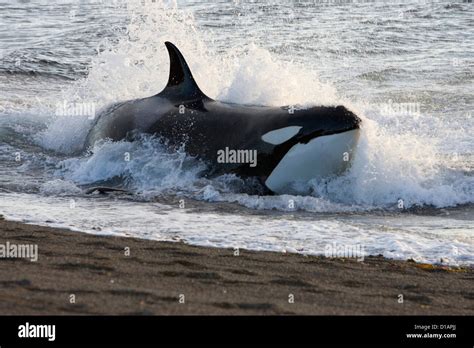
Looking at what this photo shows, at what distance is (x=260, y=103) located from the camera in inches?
526

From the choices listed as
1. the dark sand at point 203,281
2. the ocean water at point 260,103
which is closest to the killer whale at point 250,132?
the ocean water at point 260,103

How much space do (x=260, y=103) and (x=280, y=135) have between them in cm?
177

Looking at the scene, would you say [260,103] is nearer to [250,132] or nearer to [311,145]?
[250,132]

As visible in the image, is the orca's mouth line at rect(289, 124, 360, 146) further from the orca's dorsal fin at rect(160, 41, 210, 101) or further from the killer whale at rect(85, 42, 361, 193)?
the orca's dorsal fin at rect(160, 41, 210, 101)

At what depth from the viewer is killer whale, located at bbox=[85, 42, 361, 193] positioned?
11445 millimetres

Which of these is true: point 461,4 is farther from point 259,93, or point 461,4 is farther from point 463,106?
point 259,93

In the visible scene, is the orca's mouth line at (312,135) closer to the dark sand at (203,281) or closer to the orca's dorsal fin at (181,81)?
the orca's dorsal fin at (181,81)

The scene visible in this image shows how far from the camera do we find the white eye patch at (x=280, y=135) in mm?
11609

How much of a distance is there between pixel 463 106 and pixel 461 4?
17796mm

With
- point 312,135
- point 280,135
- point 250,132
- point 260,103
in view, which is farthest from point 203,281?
point 260,103

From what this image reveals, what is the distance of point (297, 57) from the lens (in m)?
27.1

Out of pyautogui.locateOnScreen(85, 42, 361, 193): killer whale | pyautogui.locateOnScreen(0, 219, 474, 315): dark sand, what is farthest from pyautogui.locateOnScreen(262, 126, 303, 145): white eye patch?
pyautogui.locateOnScreen(0, 219, 474, 315): dark sand

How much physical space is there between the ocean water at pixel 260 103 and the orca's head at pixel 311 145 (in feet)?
0.83

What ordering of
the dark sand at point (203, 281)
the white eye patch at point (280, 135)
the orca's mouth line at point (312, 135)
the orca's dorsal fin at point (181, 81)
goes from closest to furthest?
the dark sand at point (203, 281)
the orca's mouth line at point (312, 135)
the white eye patch at point (280, 135)
the orca's dorsal fin at point (181, 81)
